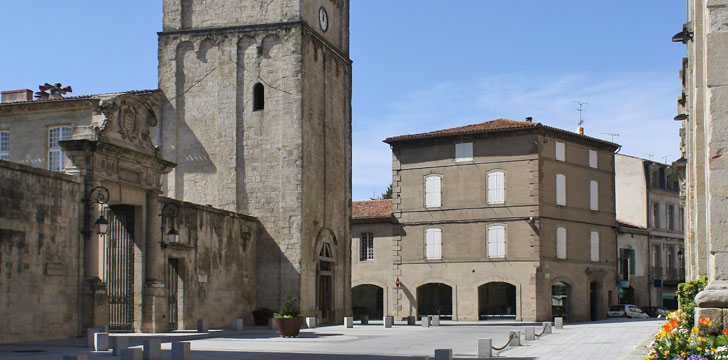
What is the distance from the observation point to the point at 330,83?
3538cm

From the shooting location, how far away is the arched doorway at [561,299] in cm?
4284

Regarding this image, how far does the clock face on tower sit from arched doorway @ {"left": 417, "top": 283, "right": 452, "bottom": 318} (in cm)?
1614

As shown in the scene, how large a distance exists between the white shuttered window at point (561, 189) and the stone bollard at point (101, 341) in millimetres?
29506

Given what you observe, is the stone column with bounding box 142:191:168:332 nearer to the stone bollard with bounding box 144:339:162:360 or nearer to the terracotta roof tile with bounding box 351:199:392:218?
the stone bollard with bounding box 144:339:162:360

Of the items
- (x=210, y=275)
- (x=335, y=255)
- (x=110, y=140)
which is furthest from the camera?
(x=335, y=255)

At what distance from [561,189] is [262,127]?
57.5 ft

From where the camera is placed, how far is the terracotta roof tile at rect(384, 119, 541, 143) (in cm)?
4304

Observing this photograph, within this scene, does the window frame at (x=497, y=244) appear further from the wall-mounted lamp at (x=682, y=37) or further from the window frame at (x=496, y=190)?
the wall-mounted lamp at (x=682, y=37)

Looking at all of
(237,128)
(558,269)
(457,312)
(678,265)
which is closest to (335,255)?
(237,128)

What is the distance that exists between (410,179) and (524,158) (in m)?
6.13

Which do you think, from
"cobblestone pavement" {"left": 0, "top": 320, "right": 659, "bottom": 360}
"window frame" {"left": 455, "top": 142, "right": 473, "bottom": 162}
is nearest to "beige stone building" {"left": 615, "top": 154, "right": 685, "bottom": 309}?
"window frame" {"left": 455, "top": 142, "right": 473, "bottom": 162}

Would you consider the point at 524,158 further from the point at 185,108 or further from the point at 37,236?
the point at 37,236

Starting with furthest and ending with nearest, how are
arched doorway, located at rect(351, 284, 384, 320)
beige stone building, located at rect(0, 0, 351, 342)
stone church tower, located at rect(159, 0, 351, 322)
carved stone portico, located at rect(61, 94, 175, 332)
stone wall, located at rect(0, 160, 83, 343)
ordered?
arched doorway, located at rect(351, 284, 384, 320) < stone church tower, located at rect(159, 0, 351, 322) < beige stone building, located at rect(0, 0, 351, 342) < carved stone portico, located at rect(61, 94, 175, 332) < stone wall, located at rect(0, 160, 83, 343)

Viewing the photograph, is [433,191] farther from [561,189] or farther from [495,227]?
[561,189]
